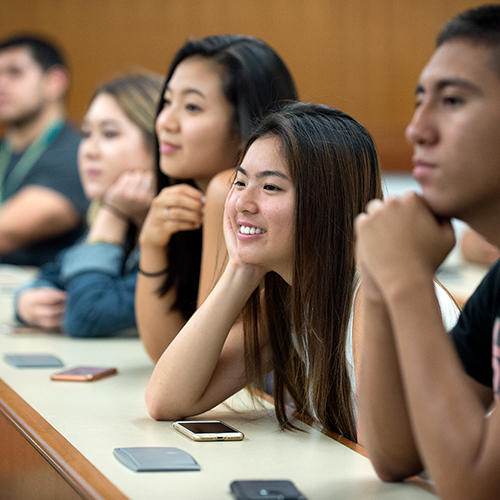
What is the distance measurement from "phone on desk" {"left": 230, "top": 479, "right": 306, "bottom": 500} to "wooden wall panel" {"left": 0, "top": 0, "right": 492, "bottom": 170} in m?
4.10

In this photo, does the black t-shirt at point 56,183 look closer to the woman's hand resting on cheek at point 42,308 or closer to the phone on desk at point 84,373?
the woman's hand resting on cheek at point 42,308

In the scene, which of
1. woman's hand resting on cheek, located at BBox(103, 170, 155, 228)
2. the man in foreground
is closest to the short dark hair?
woman's hand resting on cheek, located at BBox(103, 170, 155, 228)

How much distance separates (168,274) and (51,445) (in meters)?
0.69

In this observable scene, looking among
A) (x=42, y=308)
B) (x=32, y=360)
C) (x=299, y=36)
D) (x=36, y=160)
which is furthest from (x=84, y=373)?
(x=299, y=36)

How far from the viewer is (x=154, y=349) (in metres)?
1.62

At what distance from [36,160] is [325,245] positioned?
8.74 ft

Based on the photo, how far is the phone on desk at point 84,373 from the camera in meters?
1.45

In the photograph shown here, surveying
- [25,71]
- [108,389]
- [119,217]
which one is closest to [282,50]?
[25,71]

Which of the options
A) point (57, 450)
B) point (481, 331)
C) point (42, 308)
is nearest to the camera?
point (481, 331)

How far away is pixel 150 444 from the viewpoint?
1.06 meters

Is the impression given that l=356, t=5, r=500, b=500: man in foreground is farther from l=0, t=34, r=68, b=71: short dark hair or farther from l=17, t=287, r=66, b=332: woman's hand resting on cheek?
l=0, t=34, r=68, b=71: short dark hair

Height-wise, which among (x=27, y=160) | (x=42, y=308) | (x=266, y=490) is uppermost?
(x=266, y=490)

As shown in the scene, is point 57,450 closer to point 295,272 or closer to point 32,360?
point 295,272

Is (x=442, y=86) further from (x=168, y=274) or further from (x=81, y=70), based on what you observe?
(x=81, y=70)
